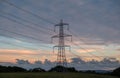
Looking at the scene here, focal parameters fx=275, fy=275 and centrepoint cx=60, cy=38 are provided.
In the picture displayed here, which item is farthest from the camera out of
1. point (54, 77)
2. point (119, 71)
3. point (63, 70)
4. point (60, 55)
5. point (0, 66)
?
point (119, 71)

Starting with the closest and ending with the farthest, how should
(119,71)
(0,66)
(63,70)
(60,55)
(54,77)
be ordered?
(54,77)
(60,55)
(63,70)
(0,66)
(119,71)

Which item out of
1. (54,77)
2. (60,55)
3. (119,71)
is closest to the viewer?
(54,77)

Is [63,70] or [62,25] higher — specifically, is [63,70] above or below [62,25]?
below

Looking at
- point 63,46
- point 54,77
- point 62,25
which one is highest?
point 62,25

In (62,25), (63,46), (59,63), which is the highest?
(62,25)

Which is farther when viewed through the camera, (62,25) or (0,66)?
(0,66)

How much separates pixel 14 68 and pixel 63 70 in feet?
134

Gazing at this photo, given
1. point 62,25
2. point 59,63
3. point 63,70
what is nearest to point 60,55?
point 59,63

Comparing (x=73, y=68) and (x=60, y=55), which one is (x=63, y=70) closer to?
(x=60, y=55)

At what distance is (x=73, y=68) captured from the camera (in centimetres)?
13050

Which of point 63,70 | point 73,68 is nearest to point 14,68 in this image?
point 73,68

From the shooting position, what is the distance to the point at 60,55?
65500 millimetres

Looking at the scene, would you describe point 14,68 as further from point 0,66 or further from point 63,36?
point 63,36

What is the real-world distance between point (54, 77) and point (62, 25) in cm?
1528
